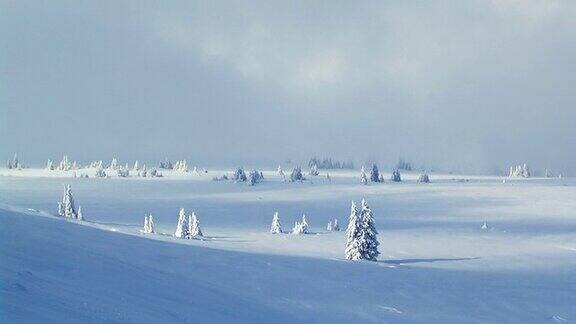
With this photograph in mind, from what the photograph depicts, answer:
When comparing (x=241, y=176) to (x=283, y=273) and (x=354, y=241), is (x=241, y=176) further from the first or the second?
(x=283, y=273)

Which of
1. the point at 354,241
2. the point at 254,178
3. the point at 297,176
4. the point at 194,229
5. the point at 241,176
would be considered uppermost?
the point at 297,176

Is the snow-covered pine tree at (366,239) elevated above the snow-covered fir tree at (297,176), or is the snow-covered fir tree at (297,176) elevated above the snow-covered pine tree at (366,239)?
the snow-covered fir tree at (297,176)

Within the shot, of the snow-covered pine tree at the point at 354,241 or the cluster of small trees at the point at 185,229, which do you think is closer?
the snow-covered pine tree at the point at 354,241

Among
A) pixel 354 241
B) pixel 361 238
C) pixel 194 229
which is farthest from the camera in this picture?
pixel 194 229

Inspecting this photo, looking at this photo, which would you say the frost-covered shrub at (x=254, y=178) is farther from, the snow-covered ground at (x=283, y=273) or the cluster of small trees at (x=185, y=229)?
the cluster of small trees at (x=185, y=229)

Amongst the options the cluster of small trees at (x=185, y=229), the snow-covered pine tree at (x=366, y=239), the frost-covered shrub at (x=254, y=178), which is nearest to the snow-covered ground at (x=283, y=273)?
→ the snow-covered pine tree at (x=366, y=239)

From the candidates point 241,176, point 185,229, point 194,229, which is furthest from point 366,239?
point 241,176

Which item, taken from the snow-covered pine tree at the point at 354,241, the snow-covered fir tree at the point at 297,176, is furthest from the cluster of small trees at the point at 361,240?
the snow-covered fir tree at the point at 297,176

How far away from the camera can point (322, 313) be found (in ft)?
78.4

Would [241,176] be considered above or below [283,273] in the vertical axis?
above

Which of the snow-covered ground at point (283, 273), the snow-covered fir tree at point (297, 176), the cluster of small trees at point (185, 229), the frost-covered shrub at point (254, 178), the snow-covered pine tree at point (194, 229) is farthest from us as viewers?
the snow-covered fir tree at point (297, 176)

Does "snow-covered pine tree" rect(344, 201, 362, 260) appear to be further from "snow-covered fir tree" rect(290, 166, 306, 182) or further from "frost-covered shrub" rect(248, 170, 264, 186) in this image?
"snow-covered fir tree" rect(290, 166, 306, 182)

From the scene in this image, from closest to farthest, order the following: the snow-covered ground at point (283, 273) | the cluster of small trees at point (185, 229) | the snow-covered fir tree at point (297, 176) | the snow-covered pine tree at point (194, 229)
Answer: the snow-covered ground at point (283, 273), the cluster of small trees at point (185, 229), the snow-covered pine tree at point (194, 229), the snow-covered fir tree at point (297, 176)

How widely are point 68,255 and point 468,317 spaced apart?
56.3 ft
